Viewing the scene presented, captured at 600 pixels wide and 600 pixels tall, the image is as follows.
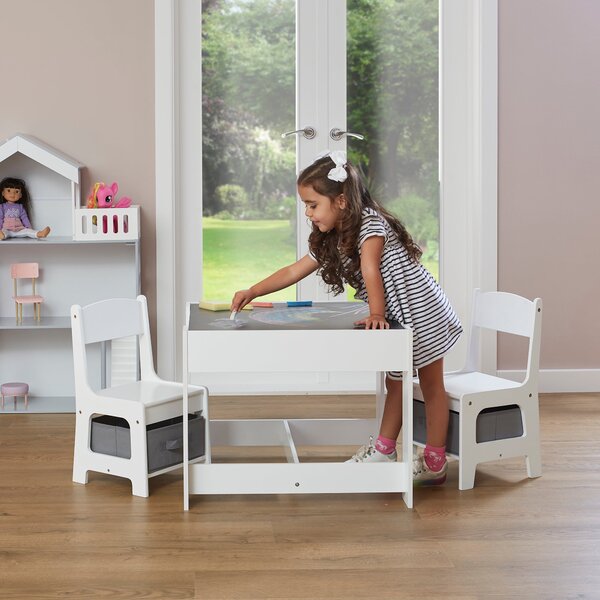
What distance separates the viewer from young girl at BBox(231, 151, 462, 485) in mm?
2469

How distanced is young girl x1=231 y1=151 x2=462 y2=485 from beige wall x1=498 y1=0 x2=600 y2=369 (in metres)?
1.41

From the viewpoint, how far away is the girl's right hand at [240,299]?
256 cm

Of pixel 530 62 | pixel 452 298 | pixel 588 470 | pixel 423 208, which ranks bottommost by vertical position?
pixel 588 470

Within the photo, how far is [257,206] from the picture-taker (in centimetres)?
398

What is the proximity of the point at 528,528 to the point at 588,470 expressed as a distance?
599mm

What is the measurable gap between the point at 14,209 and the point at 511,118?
2.04 m

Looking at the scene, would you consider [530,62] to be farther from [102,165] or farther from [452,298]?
[102,165]

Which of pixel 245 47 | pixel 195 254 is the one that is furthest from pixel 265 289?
pixel 245 47

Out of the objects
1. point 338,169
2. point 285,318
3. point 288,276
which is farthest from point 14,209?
point 338,169

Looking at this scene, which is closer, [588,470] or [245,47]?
[588,470]

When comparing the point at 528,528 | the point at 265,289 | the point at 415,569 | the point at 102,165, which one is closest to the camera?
the point at 415,569

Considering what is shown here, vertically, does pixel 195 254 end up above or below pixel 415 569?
above

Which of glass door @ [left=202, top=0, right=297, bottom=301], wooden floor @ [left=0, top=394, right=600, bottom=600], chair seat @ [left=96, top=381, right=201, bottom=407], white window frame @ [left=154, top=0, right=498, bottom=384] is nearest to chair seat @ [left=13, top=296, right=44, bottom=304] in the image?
white window frame @ [left=154, top=0, right=498, bottom=384]

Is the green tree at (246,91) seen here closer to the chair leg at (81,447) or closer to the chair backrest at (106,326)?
the chair backrest at (106,326)
